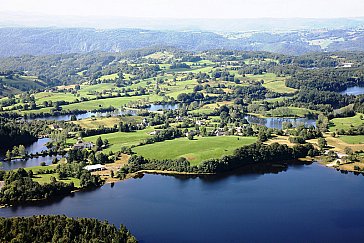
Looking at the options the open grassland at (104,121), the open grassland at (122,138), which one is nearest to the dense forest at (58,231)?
the open grassland at (122,138)

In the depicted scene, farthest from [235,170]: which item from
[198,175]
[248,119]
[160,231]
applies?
[248,119]

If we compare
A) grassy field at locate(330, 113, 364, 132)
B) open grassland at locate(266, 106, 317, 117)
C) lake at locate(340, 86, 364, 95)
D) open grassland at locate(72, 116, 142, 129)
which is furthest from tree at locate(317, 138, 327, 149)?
lake at locate(340, 86, 364, 95)

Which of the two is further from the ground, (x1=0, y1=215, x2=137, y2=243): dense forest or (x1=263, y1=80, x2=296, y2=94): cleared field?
(x1=0, y1=215, x2=137, y2=243): dense forest

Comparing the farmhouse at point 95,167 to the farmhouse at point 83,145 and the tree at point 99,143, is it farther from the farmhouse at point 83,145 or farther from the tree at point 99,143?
the farmhouse at point 83,145

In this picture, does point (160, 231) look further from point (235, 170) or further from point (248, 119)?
point (248, 119)

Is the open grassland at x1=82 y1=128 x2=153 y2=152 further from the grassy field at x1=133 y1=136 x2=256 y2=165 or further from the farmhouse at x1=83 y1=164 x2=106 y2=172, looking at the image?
the farmhouse at x1=83 y1=164 x2=106 y2=172

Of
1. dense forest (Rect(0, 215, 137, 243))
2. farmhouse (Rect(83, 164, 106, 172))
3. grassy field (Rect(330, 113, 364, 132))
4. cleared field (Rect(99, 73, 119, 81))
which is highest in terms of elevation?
dense forest (Rect(0, 215, 137, 243))
